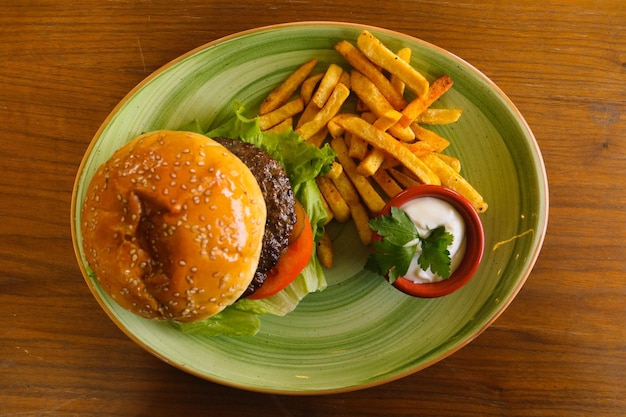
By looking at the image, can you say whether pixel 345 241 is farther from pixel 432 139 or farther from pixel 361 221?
pixel 432 139

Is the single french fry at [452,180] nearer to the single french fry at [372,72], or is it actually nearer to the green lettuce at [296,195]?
the single french fry at [372,72]

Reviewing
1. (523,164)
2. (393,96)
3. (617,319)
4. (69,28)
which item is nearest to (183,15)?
(69,28)

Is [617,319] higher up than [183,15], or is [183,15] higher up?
[183,15]

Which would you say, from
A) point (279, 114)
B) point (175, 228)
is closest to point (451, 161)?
point (279, 114)

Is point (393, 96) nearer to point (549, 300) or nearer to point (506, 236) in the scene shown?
point (506, 236)

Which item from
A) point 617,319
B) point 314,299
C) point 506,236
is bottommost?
point 314,299

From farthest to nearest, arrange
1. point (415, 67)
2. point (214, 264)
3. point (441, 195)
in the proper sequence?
1. point (415, 67)
2. point (441, 195)
3. point (214, 264)
